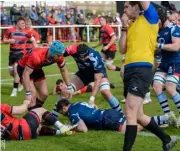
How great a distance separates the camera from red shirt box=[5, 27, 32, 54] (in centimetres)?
1455

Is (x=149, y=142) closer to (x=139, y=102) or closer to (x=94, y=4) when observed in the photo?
(x=139, y=102)

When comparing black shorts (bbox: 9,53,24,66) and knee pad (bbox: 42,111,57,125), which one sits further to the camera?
black shorts (bbox: 9,53,24,66)

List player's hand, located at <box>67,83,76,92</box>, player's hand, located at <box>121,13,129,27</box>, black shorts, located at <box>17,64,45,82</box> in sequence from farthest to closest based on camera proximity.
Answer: black shorts, located at <box>17,64,45,82</box>
player's hand, located at <box>67,83,76,92</box>
player's hand, located at <box>121,13,129,27</box>

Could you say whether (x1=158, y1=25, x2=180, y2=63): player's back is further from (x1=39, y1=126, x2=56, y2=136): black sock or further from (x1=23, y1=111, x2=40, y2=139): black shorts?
(x1=23, y1=111, x2=40, y2=139): black shorts

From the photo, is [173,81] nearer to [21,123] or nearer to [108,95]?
[108,95]

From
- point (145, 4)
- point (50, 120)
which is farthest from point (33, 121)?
point (145, 4)

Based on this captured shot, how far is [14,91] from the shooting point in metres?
13.8

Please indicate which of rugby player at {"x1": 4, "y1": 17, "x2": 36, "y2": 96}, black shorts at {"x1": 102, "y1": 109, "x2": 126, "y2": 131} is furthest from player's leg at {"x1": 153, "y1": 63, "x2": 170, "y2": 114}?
rugby player at {"x1": 4, "y1": 17, "x2": 36, "y2": 96}

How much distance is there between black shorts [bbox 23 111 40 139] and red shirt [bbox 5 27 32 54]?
262 inches

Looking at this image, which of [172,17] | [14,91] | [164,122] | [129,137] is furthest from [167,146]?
[14,91]

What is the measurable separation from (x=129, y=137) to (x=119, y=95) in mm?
6682

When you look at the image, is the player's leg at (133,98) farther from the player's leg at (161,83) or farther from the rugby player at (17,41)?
the rugby player at (17,41)

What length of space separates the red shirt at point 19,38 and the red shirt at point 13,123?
6.79 m

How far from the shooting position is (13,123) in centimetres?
779
